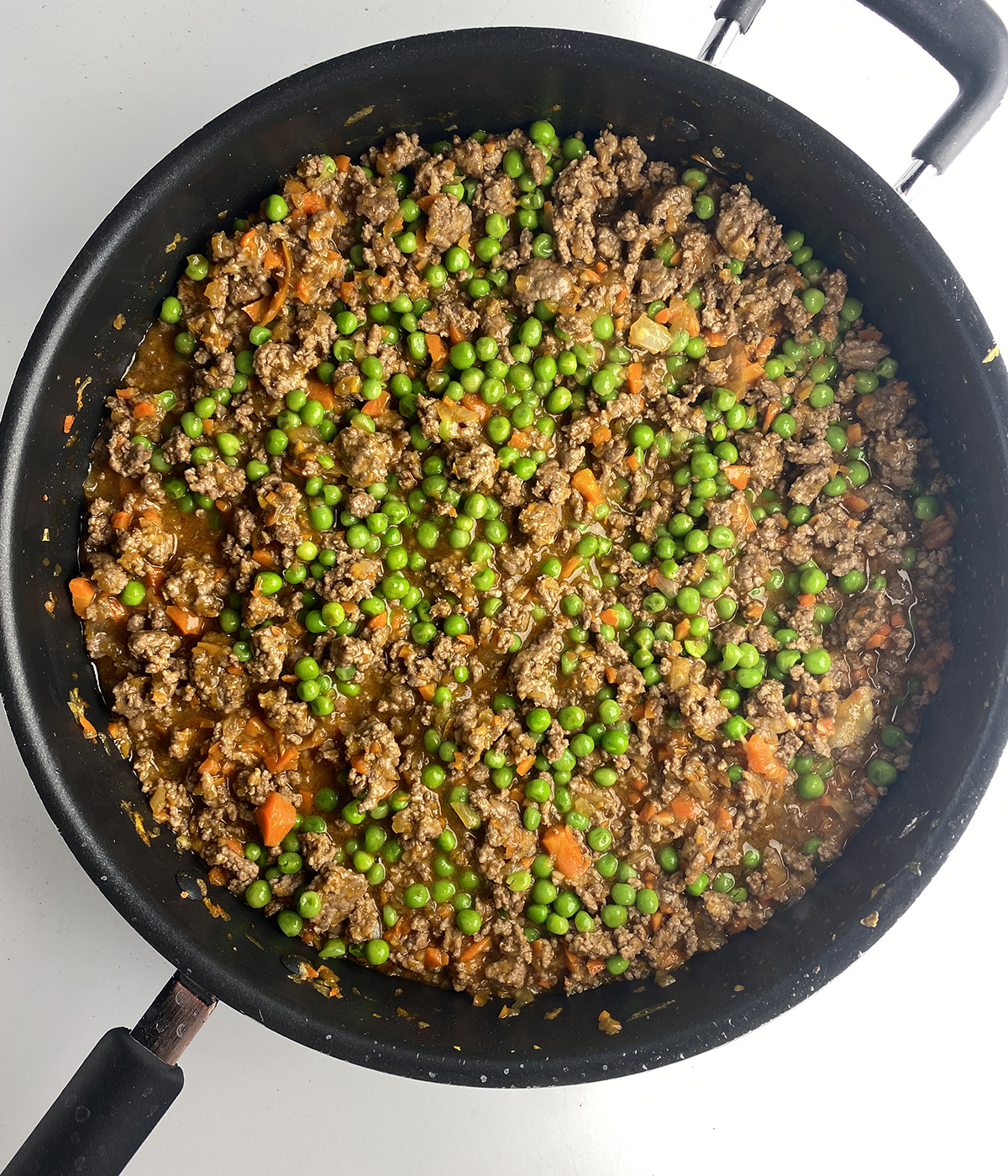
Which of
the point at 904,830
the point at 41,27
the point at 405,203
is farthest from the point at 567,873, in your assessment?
the point at 41,27

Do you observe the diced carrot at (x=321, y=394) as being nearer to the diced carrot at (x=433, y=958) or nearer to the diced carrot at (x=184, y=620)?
the diced carrot at (x=184, y=620)

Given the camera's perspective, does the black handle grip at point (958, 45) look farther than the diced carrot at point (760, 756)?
No

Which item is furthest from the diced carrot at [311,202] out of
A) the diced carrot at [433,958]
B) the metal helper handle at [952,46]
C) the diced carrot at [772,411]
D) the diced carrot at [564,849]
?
the diced carrot at [433,958]

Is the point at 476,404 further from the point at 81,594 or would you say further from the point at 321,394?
the point at 81,594

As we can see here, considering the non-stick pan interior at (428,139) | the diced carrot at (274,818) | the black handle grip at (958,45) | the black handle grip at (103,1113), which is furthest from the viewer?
the diced carrot at (274,818)

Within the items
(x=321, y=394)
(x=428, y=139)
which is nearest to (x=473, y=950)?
(x=321, y=394)

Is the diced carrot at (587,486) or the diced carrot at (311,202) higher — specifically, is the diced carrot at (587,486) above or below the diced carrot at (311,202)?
below

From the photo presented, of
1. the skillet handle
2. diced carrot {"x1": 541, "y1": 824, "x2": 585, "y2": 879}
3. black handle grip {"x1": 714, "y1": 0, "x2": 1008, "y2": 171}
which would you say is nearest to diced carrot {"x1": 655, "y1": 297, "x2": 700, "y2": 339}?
black handle grip {"x1": 714, "y1": 0, "x2": 1008, "y2": 171}
